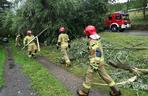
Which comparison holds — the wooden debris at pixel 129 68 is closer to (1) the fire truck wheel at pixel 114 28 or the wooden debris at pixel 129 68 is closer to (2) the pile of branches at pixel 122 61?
(2) the pile of branches at pixel 122 61

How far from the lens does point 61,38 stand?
19000 millimetres

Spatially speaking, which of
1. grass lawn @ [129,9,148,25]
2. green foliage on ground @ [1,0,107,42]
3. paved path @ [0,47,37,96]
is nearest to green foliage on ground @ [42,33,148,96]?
paved path @ [0,47,37,96]

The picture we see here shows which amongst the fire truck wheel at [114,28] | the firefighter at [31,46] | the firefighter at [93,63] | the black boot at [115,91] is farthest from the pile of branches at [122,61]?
the fire truck wheel at [114,28]

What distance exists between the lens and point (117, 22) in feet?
130

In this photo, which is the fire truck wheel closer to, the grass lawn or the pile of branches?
the grass lawn

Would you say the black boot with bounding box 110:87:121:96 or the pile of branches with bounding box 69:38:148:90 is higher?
the black boot with bounding box 110:87:121:96

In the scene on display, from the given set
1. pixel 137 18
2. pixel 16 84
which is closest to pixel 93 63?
pixel 16 84

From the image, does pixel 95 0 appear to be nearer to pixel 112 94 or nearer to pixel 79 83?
pixel 79 83

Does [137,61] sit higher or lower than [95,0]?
lower

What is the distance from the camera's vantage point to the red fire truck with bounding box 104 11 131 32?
129ft

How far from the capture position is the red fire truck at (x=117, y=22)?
129 ft

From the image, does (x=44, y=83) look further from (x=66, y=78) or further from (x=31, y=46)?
(x=31, y=46)

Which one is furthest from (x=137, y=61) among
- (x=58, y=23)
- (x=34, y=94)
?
(x=58, y=23)

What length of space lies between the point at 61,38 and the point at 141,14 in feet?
105
